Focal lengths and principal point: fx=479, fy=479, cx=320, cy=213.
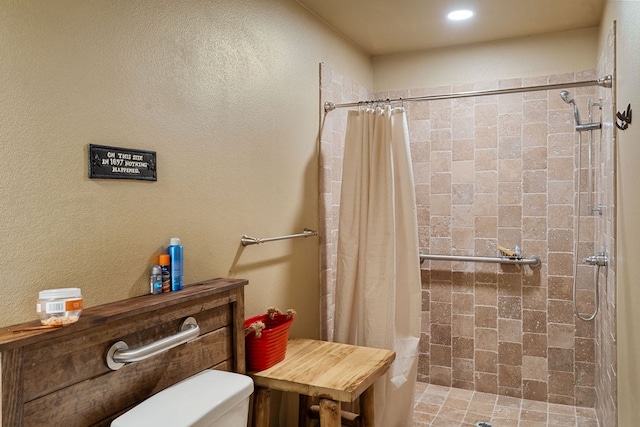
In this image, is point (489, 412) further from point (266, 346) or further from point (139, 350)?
point (139, 350)

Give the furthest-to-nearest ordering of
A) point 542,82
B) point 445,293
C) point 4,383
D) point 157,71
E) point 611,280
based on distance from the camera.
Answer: point 445,293 < point 542,82 < point 611,280 < point 157,71 < point 4,383

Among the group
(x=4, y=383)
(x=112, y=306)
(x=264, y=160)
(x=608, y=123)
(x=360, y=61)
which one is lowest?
(x=4, y=383)

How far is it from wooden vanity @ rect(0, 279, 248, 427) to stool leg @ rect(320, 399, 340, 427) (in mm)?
396

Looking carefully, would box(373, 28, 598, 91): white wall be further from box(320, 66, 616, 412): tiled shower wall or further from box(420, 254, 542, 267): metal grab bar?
box(420, 254, 542, 267): metal grab bar

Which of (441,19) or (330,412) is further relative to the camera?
(441,19)

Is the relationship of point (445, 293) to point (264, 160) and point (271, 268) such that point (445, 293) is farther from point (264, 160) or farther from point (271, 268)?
point (264, 160)

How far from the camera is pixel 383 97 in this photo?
12.1ft

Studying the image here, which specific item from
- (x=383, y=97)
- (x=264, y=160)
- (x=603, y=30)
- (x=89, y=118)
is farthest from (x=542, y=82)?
(x=89, y=118)

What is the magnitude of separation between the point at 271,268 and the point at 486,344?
5.95 ft

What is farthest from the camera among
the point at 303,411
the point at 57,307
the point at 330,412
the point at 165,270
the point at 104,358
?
the point at 303,411

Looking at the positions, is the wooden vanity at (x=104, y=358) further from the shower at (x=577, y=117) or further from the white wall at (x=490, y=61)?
the white wall at (x=490, y=61)

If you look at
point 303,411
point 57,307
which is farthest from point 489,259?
point 57,307

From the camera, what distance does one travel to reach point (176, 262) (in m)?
1.72

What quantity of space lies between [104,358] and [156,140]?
2.51 ft
